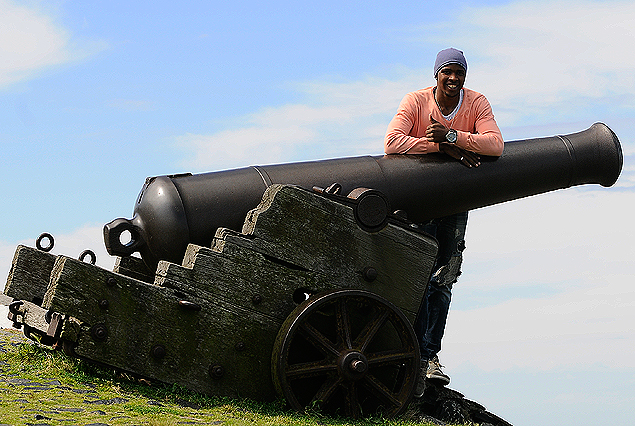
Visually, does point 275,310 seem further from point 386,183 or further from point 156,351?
point 386,183

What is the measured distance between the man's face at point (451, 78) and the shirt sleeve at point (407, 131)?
0.24 m

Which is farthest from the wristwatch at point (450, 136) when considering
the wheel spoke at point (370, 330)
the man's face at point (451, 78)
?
the wheel spoke at point (370, 330)

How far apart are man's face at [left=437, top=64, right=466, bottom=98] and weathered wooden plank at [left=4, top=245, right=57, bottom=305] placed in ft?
10.8

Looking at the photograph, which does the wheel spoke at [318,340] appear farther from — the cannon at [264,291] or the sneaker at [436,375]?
the sneaker at [436,375]

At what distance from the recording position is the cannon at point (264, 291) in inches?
207

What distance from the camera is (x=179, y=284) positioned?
533cm

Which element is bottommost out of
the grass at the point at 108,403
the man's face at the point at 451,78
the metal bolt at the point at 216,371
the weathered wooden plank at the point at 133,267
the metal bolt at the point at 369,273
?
the grass at the point at 108,403

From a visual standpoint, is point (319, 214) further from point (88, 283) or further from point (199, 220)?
point (88, 283)

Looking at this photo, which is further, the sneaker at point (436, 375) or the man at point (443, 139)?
the sneaker at point (436, 375)

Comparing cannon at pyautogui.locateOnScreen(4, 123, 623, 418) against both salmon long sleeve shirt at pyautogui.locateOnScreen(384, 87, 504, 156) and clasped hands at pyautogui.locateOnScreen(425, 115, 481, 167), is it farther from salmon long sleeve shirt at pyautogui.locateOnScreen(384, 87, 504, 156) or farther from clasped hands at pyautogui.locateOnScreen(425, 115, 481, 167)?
clasped hands at pyautogui.locateOnScreen(425, 115, 481, 167)

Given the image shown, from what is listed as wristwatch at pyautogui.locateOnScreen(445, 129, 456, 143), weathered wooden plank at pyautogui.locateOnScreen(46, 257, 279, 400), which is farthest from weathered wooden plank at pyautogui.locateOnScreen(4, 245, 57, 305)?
wristwatch at pyautogui.locateOnScreen(445, 129, 456, 143)

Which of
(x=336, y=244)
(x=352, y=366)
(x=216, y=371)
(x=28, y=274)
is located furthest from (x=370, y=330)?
(x=28, y=274)

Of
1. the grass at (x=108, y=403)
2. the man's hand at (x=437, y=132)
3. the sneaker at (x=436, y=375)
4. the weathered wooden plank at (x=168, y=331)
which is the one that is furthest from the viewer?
the sneaker at (x=436, y=375)

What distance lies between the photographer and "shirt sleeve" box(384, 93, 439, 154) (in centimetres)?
662
